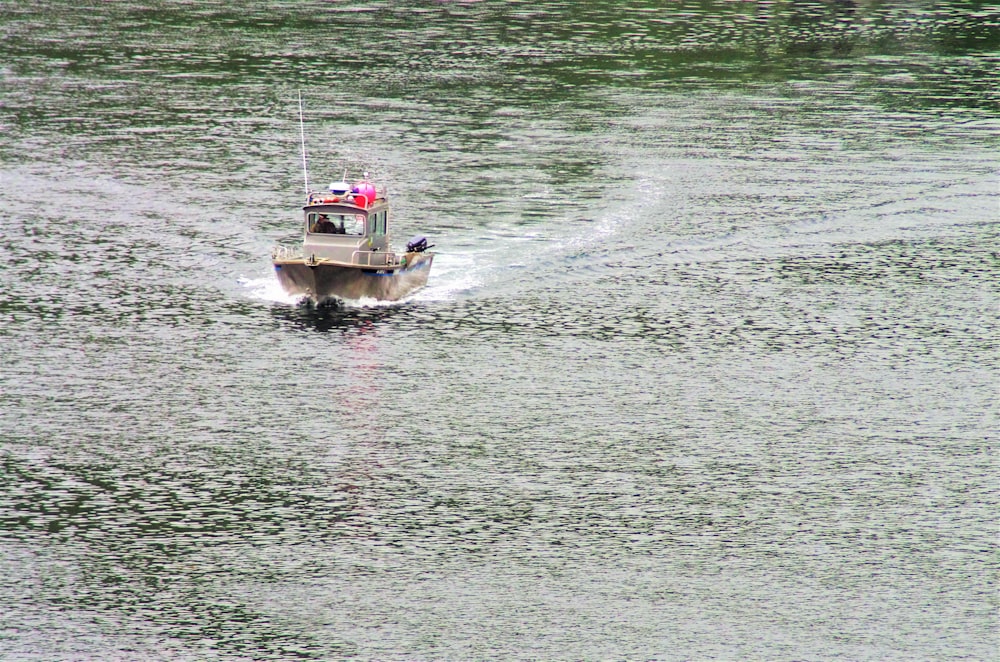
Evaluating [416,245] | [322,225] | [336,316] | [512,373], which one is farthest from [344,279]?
[512,373]

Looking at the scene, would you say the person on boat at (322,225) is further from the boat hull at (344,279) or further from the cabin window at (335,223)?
the boat hull at (344,279)

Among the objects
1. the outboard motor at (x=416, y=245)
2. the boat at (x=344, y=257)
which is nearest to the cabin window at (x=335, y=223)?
the boat at (x=344, y=257)

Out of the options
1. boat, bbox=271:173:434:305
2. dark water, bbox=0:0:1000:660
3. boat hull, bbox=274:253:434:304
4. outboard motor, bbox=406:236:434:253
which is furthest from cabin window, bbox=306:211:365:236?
dark water, bbox=0:0:1000:660

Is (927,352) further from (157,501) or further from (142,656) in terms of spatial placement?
(142,656)

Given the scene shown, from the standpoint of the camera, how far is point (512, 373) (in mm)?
66688

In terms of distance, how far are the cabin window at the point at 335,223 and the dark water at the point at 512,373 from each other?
14.6 feet

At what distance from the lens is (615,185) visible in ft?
315

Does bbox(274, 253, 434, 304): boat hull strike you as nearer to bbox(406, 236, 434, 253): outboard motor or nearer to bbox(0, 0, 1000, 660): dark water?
bbox(406, 236, 434, 253): outboard motor

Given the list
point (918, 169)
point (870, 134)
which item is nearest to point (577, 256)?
point (918, 169)

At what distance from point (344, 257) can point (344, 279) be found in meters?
1.21

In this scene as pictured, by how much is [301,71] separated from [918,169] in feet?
185

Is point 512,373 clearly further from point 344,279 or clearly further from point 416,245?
point 416,245

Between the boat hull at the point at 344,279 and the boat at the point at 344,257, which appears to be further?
the boat at the point at 344,257

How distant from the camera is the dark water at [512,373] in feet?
155
